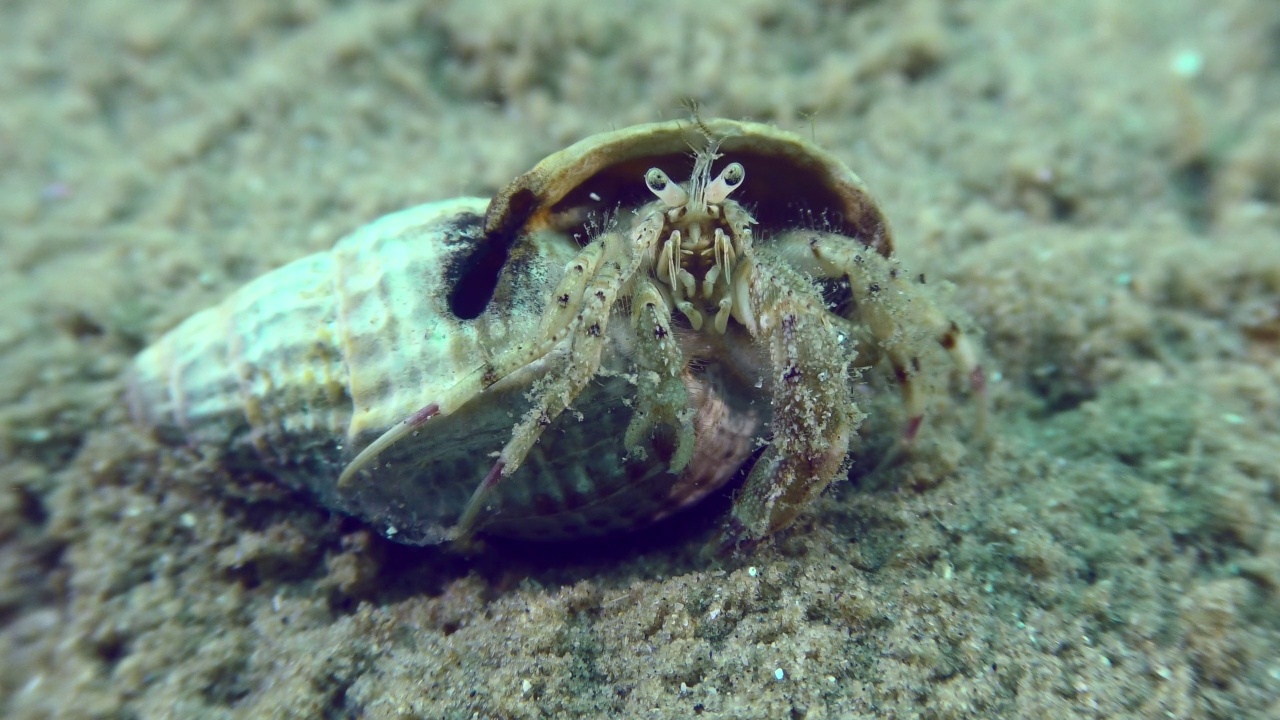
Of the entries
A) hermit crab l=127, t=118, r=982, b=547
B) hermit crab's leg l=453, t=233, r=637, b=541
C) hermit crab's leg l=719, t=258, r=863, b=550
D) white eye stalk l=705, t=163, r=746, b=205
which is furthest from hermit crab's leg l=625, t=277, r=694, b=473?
white eye stalk l=705, t=163, r=746, b=205

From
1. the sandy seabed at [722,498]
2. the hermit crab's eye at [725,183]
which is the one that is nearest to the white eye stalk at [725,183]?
the hermit crab's eye at [725,183]

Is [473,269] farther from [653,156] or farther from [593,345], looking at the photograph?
[653,156]

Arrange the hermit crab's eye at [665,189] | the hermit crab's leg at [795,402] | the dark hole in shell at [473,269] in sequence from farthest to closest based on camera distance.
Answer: the dark hole in shell at [473,269], the hermit crab's eye at [665,189], the hermit crab's leg at [795,402]

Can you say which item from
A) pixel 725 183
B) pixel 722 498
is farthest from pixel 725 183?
pixel 722 498

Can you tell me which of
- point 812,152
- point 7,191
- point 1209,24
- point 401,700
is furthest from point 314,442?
point 1209,24

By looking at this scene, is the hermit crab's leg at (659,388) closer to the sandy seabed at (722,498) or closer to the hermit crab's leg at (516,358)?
the hermit crab's leg at (516,358)

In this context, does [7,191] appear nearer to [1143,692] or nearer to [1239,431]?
[1143,692]
